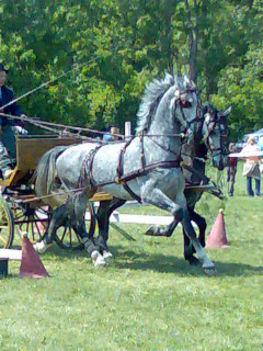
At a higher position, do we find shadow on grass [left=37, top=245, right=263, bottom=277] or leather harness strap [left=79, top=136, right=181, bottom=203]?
leather harness strap [left=79, top=136, right=181, bottom=203]

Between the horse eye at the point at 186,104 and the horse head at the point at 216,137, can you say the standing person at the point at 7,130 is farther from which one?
the horse head at the point at 216,137

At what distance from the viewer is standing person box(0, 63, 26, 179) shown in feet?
40.0

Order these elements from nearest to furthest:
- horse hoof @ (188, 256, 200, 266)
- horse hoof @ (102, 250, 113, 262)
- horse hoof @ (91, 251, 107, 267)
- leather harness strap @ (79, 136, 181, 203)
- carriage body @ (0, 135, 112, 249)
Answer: leather harness strap @ (79, 136, 181, 203) < horse hoof @ (91, 251, 107, 267) < horse hoof @ (188, 256, 200, 266) < horse hoof @ (102, 250, 113, 262) < carriage body @ (0, 135, 112, 249)

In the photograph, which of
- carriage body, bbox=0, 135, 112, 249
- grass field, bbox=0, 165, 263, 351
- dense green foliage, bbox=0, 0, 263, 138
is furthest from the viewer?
Result: dense green foliage, bbox=0, 0, 263, 138

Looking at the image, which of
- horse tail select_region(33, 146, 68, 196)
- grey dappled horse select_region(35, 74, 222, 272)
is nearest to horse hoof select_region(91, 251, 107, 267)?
grey dappled horse select_region(35, 74, 222, 272)

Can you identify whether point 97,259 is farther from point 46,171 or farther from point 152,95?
point 152,95

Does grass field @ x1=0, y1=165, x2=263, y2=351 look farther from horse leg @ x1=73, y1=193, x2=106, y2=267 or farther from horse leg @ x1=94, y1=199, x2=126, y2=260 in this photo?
horse leg @ x1=94, y1=199, x2=126, y2=260

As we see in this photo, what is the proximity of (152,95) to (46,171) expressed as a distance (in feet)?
6.25

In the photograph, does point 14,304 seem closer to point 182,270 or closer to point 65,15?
point 182,270

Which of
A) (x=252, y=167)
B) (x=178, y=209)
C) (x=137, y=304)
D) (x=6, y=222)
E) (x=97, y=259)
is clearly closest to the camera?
(x=137, y=304)

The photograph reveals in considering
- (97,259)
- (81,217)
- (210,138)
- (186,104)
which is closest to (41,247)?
(81,217)

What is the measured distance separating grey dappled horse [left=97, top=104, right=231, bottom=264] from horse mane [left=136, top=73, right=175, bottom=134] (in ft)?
1.79

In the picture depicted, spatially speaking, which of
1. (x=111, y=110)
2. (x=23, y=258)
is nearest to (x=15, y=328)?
(x=23, y=258)

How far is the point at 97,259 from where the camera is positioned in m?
11.4
